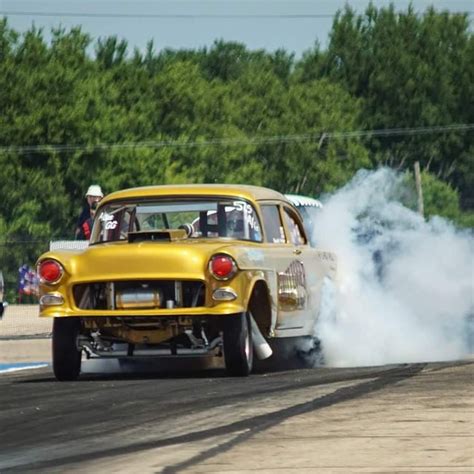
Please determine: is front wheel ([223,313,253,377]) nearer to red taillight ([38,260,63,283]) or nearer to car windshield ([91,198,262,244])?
car windshield ([91,198,262,244])

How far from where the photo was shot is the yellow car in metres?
13.9

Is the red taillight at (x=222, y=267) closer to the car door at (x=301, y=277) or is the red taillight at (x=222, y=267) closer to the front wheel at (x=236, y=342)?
the front wheel at (x=236, y=342)

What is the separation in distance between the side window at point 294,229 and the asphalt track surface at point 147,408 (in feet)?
3.98

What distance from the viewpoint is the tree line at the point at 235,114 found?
2995 inches

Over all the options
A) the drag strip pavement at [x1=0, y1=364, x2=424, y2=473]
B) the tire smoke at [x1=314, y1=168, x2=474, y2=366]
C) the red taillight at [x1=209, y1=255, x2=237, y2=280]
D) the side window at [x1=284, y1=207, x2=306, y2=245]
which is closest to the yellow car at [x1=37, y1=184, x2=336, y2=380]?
the red taillight at [x1=209, y1=255, x2=237, y2=280]

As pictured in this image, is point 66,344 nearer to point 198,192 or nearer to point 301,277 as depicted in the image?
point 198,192

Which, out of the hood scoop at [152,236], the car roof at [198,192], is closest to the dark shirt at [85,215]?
the car roof at [198,192]

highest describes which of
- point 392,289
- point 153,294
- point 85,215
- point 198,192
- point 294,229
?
point 85,215

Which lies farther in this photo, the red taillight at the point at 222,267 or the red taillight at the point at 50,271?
the red taillight at the point at 50,271

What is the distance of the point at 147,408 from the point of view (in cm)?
1138

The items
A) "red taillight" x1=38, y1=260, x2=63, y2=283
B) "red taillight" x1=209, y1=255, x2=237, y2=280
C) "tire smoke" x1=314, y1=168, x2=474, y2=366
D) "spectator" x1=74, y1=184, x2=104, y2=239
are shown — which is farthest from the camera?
"spectator" x1=74, y1=184, x2=104, y2=239

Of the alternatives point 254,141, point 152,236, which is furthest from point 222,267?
point 254,141

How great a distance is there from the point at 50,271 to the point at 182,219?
5.33ft

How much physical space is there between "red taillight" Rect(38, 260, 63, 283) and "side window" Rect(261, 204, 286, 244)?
75.4 inches
